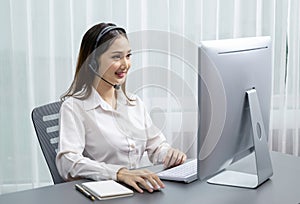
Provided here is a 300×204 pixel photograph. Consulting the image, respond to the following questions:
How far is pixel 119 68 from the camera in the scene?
6.63 ft

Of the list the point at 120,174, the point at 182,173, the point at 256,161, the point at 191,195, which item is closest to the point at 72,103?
the point at 120,174

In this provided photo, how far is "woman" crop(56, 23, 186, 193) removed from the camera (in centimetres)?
198

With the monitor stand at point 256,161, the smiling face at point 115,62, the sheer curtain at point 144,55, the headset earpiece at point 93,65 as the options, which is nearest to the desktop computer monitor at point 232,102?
the monitor stand at point 256,161

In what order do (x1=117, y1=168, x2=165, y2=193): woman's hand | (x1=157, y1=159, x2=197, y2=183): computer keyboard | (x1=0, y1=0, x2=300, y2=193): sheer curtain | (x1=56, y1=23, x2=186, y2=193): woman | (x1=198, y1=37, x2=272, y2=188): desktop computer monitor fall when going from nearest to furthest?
(x1=198, y1=37, x2=272, y2=188): desktop computer monitor → (x1=117, y1=168, x2=165, y2=193): woman's hand → (x1=157, y1=159, x2=197, y2=183): computer keyboard → (x1=56, y1=23, x2=186, y2=193): woman → (x1=0, y1=0, x2=300, y2=193): sheer curtain

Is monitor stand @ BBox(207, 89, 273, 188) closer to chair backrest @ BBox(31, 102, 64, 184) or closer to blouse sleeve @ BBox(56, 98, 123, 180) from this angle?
blouse sleeve @ BBox(56, 98, 123, 180)

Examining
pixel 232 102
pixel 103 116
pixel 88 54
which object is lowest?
pixel 103 116

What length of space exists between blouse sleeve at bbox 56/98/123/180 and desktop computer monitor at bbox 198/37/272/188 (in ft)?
1.30

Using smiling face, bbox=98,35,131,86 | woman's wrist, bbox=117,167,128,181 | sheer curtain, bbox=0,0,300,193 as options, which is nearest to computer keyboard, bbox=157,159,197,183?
woman's wrist, bbox=117,167,128,181

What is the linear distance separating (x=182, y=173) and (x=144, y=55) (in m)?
1.26

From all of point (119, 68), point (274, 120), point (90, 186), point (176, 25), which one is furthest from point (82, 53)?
point (274, 120)

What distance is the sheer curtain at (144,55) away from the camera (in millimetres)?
2820

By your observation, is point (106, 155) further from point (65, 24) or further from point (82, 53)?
point (65, 24)

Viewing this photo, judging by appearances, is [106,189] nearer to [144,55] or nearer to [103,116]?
[103,116]

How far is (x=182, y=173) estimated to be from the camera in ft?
6.11
